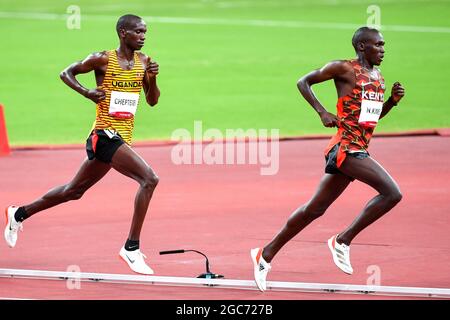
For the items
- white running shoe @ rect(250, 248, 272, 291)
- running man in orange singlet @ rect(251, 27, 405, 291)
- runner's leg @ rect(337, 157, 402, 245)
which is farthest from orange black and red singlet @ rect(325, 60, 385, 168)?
white running shoe @ rect(250, 248, 272, 291)

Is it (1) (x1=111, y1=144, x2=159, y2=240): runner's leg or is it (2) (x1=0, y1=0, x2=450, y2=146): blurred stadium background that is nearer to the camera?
(1) (x1=111, y1=144, x2=159, y2=240): runner's leg

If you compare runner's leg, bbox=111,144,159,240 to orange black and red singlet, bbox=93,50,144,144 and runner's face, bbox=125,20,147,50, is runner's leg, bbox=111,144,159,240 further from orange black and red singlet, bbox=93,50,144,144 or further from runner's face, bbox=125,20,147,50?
runner's face, bbox=125,20,147,50

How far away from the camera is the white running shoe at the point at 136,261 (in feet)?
41.9

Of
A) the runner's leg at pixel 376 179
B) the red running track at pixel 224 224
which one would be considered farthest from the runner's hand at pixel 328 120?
the red running track at pixel 224 224

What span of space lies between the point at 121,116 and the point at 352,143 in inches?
95.6

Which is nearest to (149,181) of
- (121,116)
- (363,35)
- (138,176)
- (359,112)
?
(138,176)

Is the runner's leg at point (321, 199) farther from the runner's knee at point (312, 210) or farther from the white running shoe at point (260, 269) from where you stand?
the white running shoe at point (260, 269)

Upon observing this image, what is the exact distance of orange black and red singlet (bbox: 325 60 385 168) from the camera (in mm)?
12234

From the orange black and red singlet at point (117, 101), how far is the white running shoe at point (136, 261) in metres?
1.16

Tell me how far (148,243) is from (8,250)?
1583 millimetres

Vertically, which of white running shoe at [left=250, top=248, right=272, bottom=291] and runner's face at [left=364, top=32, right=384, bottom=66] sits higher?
runner's face at [left=364, top=32, right=384, bottom=66]

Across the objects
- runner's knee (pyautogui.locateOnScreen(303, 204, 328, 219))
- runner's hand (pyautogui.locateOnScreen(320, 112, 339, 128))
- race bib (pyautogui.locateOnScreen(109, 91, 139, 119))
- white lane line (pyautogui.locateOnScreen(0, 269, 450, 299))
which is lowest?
white lane line (pyautogui.locateOnScreen(0, 269, 450, 299))

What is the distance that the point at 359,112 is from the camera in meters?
12.3

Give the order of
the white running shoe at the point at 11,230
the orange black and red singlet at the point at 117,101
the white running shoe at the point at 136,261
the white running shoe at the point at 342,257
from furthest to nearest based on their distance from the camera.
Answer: the white running shoe at the point at 11,230
the orange black and red singlet at the point at 117,101
the white running shoe at the point at 136,261
the white running shoe at the point at 342,257
